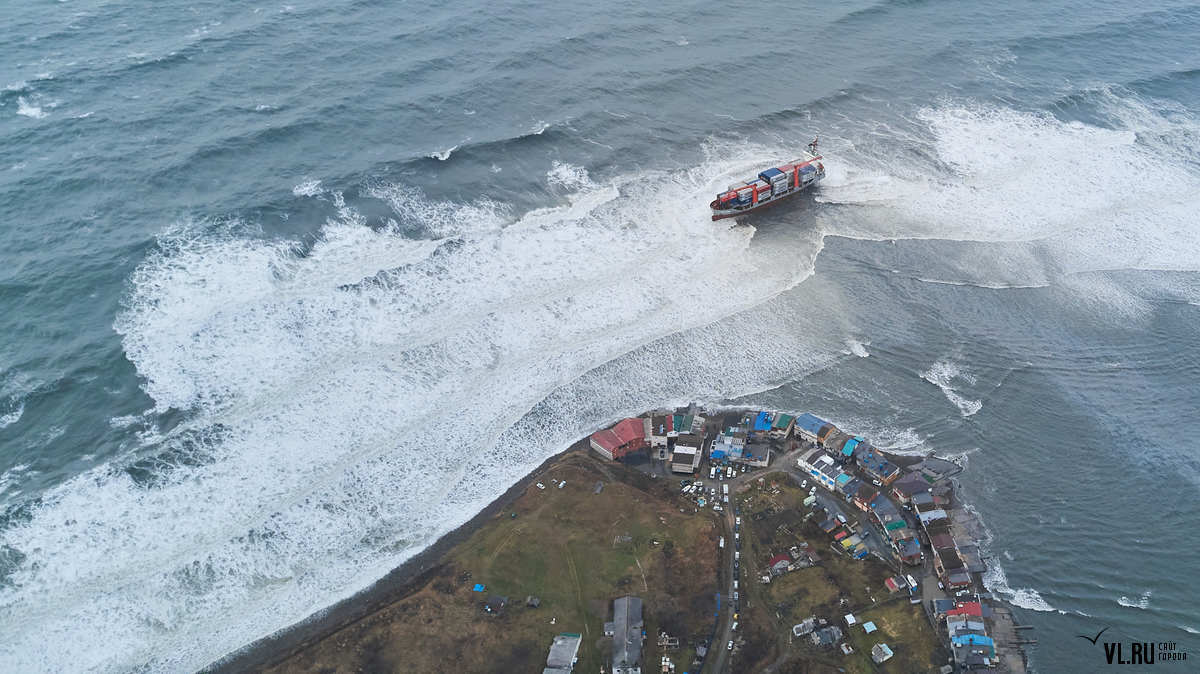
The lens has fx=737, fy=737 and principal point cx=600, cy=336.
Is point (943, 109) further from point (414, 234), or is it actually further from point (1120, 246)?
point (414, 234)

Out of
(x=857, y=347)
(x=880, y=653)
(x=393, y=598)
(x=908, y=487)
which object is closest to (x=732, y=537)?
(x=880, y=653)

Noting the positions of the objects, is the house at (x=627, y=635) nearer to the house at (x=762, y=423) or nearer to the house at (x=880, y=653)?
the house at (x=880, y=653)

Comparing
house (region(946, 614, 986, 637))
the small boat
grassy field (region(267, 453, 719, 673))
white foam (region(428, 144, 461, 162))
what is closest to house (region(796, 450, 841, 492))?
grassy field (region(267, 453, 719, 673))

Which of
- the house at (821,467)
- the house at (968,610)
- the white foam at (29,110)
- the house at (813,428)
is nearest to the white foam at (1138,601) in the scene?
the house at (968,610)

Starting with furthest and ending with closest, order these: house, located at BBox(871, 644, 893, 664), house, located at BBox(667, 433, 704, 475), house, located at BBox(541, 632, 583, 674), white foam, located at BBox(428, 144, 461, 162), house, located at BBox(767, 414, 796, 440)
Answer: white foam, located at BBox(428, 144, 461, 162) → house, located at BBox(767, 414, 796, 440) → house, located at BBox(667, 433, 704, 475) → house, located at BBox(871, 644, 893, 664) → house, located at BBox(541, 632, 583, 674)

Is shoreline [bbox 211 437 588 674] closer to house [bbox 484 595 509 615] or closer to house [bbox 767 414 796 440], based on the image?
house [bbox 484 595 509 615]

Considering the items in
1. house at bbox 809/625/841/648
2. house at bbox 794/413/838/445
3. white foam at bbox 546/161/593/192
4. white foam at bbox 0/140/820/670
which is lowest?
→ house at bbox 809/625/841/648
